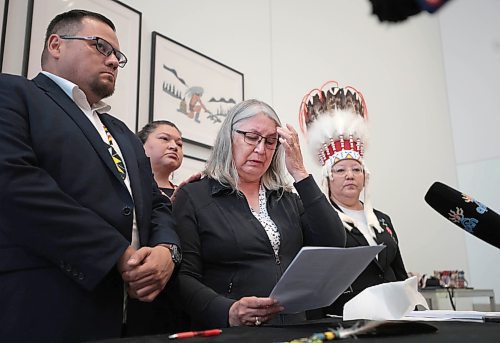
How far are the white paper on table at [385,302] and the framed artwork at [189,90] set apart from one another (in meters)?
1.69

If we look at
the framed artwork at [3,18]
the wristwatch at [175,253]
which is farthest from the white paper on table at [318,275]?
the framed artwork at [3,18]

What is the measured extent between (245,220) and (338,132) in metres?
1.32

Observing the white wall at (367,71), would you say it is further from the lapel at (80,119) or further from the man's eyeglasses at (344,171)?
the lapel at (80,119)

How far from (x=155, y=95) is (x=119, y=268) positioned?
1.60 meters

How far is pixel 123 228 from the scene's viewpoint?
3.84 feet

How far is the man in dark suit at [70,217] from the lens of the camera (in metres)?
1.02

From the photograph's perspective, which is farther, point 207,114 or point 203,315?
point 207,114

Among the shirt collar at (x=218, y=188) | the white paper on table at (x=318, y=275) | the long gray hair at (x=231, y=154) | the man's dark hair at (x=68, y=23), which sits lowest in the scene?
the white paper on table at (x=318, y=275)

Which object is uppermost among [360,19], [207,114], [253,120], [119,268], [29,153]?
[360,19]

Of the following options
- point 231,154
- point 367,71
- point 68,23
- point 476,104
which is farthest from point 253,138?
point 476,104

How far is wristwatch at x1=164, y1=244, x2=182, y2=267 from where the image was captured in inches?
47.6

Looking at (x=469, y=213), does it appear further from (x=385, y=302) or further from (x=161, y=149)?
(x=161, y=149)

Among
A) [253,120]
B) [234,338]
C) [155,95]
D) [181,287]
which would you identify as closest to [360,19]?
[155,95]

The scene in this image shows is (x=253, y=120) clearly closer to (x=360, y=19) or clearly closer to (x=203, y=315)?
(x=203, y=315)
